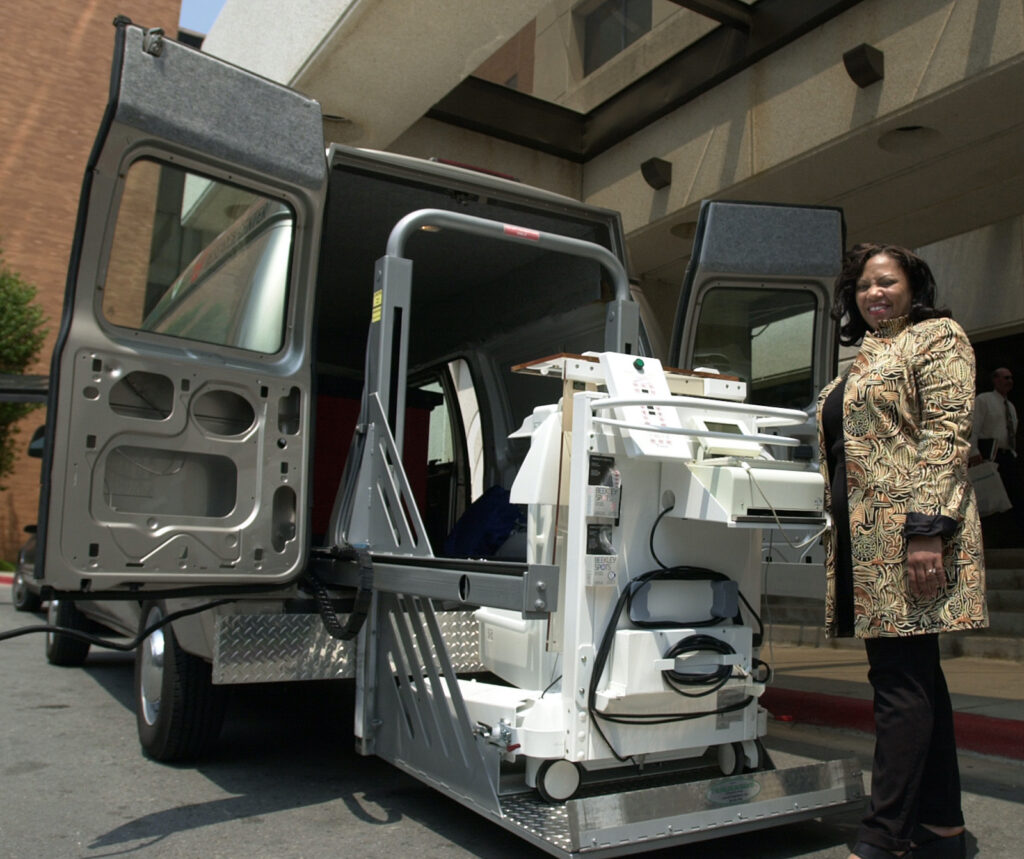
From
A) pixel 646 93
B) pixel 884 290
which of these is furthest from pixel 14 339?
pixel 884 290

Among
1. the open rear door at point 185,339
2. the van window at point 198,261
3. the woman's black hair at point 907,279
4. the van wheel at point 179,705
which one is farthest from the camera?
the van wheel at point 179,705

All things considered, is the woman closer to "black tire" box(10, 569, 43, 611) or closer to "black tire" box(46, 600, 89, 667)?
"black tire" box(46, 600, 89, 667)

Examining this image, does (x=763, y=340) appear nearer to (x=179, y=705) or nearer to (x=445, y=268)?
(x=445, y=268)

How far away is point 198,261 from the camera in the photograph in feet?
13.0

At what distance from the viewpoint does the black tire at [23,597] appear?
10.3 meters

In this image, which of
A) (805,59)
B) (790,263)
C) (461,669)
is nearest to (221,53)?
(805,59)

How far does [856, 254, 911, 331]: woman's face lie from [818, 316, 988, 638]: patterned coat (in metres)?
0.10

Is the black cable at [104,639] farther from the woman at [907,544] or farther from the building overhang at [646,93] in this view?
the building overhang at [646,93]

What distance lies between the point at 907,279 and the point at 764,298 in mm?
A: 2155

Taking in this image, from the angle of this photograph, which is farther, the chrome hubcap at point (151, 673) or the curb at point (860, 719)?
the curb at point (860, 719)

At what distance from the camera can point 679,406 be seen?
305 centimetres

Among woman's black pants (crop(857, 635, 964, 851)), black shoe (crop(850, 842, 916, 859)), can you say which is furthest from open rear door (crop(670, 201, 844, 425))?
black shoe (crop(850, 842, 916, 859))

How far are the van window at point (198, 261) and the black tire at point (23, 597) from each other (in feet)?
24.2

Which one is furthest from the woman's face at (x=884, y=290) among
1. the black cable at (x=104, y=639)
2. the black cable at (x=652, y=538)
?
the black cable at (x=104, y=639)
